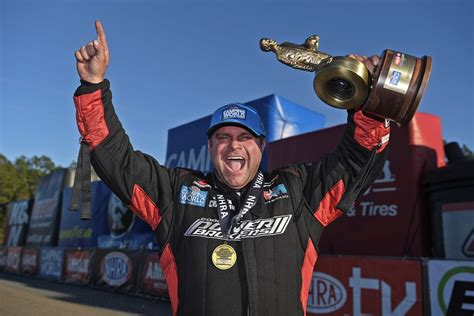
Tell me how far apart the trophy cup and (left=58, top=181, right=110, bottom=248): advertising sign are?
17073mm

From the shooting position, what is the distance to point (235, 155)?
256 cm

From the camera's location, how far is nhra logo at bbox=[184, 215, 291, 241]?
90.1 inches

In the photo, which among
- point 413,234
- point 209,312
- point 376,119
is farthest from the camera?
point 413,234

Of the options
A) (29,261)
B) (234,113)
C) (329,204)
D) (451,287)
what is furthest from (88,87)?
(29,261)

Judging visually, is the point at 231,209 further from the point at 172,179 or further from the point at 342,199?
the point at 342,199

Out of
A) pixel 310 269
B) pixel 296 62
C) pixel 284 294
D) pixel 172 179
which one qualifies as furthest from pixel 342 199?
pixel 172 179

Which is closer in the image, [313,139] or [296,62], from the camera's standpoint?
[296,62]

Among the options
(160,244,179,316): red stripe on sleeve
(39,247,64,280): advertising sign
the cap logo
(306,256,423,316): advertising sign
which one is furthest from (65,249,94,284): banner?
the cap logo

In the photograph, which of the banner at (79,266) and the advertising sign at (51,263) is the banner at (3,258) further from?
the banner at (79,266)

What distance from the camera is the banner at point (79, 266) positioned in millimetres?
15633

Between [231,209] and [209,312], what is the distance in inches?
22.1

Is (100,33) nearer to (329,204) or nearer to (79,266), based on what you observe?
(329,204)

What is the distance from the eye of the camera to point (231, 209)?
2.44 meters

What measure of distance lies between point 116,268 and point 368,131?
43.1ft
